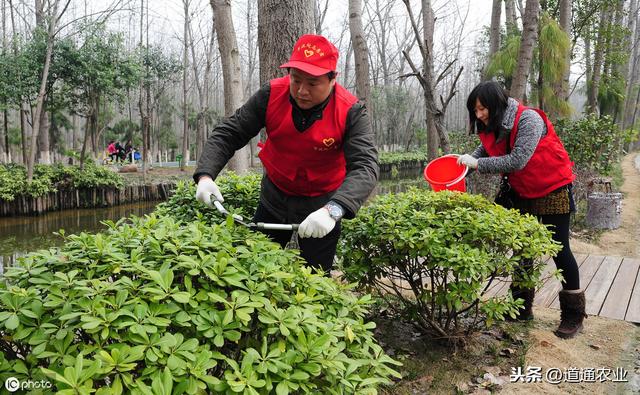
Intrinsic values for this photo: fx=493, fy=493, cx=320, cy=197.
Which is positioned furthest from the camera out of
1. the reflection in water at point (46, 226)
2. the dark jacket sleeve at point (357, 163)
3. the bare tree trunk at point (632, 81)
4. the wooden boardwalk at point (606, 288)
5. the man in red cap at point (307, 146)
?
the bare tree trunk at point (632, 81)

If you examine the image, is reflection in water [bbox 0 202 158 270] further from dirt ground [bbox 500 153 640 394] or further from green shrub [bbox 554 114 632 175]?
green shrub [bbox 554 114 632 175]

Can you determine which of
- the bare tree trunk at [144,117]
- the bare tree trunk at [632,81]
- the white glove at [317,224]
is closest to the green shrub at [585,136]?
the white glove at [317,224]

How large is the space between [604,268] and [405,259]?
295cm

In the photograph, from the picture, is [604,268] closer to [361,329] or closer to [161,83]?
[361,329]

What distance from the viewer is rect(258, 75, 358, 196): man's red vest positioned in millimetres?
2197

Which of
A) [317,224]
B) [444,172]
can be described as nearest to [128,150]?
[444,172]

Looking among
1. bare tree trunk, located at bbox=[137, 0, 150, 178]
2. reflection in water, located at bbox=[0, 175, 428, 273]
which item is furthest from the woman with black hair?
bare tree trunk, located at bbox=[137, 0, 150, 178]

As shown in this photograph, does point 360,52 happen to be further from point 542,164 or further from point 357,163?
point 357,163

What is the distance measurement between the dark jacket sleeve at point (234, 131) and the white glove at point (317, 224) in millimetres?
635

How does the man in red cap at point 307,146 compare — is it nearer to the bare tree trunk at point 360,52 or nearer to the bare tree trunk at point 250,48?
the bare tree trunk at point 360,52

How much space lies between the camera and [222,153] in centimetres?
230

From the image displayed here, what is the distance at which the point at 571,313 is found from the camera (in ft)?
10.7

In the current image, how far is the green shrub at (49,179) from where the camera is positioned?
35.4ft

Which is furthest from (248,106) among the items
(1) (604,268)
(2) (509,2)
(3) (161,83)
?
(3) (161,83)
